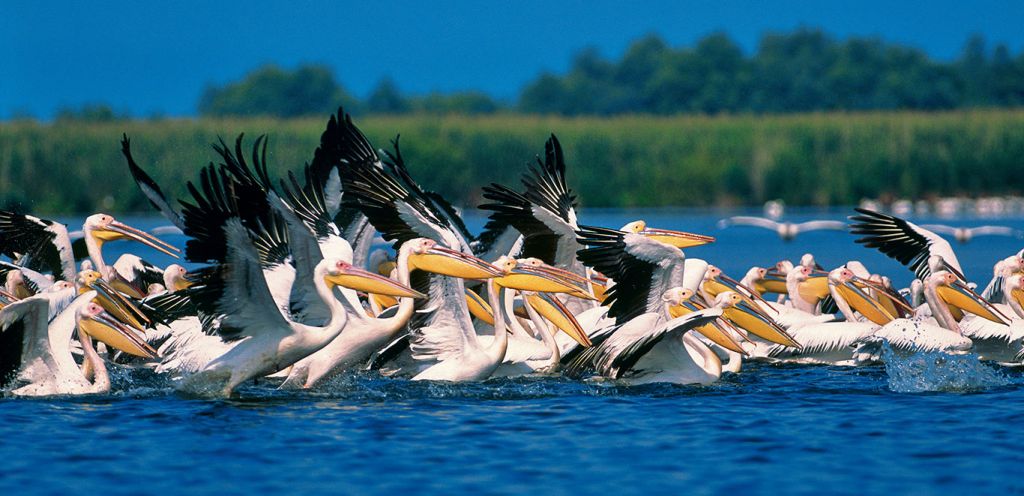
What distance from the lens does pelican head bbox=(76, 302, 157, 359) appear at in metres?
7.22

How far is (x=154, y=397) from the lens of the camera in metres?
7.06

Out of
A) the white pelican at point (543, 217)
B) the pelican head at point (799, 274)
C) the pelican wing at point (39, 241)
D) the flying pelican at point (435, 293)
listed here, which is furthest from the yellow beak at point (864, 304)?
the pelican wing at point (39, 241)

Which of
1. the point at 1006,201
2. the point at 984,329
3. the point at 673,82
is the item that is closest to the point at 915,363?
the point at 984,329

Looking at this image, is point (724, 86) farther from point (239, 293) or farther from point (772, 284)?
point (239, 293)

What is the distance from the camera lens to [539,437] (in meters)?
6.16

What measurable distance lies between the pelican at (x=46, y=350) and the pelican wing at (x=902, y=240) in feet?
16.2

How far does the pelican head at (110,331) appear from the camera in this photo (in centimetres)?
722

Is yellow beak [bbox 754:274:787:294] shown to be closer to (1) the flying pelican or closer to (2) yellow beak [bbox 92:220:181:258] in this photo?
(1) the flying pelican

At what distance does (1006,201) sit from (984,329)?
799 inches

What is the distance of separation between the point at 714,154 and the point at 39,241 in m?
21.0

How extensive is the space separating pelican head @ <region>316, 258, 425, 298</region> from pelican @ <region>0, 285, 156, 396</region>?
1.15 meters

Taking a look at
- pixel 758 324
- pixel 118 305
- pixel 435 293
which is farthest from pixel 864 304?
pixel 118 305

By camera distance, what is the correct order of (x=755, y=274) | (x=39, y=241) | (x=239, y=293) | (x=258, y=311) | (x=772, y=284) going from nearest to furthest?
1. (x=239, y=293)
2. (x=258, y=311)
3. (x=39, y=241)
4. (x=755, y=274)
5. (x=772, y=284)

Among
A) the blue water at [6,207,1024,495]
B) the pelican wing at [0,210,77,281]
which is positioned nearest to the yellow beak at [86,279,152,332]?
the blue water at [6,207,1024,495]
